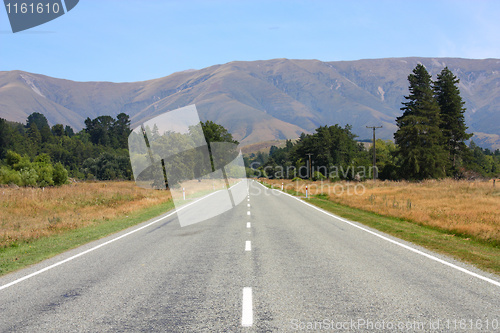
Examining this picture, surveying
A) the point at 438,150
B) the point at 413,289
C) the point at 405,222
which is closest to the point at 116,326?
the point at 413,289

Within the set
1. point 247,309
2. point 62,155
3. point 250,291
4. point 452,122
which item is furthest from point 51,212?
point 62,155

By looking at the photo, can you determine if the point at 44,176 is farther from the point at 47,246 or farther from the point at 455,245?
the point at 455,245

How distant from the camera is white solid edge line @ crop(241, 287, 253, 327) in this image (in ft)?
15.1

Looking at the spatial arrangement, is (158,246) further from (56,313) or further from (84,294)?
(56,313)

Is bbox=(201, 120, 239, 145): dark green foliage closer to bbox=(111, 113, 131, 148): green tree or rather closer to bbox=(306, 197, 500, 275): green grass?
bbox=(306, 197, 500, 275): green grass

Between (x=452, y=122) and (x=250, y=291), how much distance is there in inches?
3003

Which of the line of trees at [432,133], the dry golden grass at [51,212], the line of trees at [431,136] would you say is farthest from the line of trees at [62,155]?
the line of trees at [432,133]

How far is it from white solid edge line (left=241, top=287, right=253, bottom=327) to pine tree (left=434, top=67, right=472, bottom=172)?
73.4 meters

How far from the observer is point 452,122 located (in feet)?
232

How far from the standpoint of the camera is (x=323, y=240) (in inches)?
445

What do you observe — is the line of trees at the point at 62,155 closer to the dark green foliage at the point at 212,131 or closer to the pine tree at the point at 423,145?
the dark green foliage at the point at 212,131

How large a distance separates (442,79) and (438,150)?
18.9 metres

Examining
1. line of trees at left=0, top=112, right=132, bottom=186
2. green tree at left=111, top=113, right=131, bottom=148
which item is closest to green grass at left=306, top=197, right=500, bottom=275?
→ line of trees at left=0, top=112, right=132, bottom=186

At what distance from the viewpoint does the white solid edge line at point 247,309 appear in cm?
460
